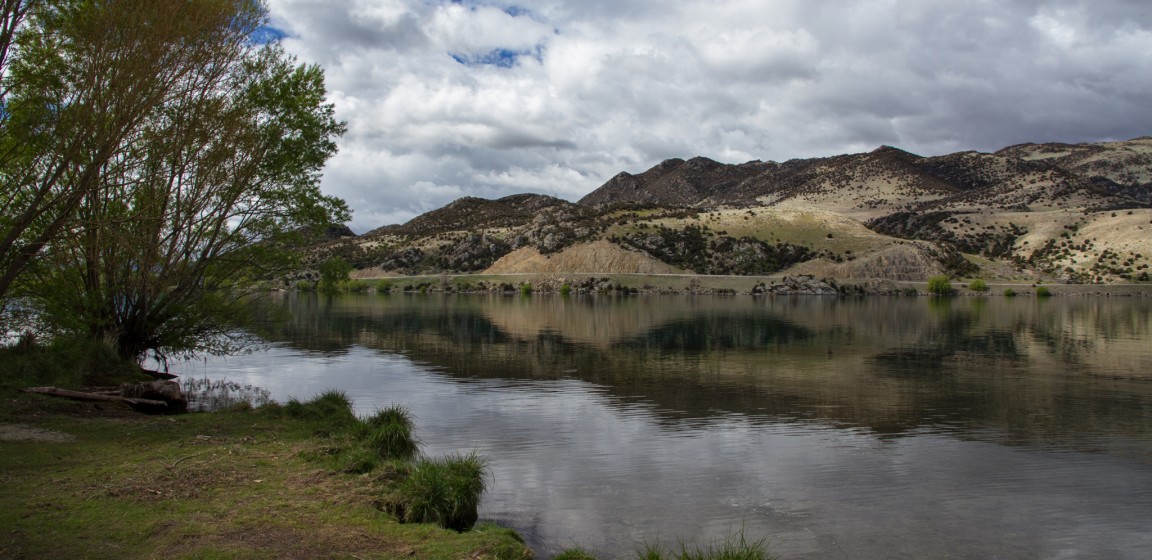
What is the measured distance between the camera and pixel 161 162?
1616 centimetres

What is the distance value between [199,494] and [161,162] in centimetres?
813

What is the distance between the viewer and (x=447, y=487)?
1269cm

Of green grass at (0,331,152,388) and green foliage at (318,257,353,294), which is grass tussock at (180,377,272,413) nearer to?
green grass at (0,331,152,388)

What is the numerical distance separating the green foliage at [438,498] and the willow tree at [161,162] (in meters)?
6.13

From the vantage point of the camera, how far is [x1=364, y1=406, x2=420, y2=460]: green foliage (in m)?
16.4

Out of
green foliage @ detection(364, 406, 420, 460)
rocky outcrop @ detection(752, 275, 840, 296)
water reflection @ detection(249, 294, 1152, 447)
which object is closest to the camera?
green foliage @ detection(364, 406, 420, 460)

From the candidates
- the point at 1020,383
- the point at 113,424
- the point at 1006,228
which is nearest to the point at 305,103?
the point at 113,424

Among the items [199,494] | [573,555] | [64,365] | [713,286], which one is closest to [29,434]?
[199,494]

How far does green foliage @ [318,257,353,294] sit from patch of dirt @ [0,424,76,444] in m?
12.7

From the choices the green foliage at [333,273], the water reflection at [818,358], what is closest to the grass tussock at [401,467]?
the green foliage at [333,273]

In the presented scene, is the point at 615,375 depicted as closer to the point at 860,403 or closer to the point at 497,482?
the point at 860,403

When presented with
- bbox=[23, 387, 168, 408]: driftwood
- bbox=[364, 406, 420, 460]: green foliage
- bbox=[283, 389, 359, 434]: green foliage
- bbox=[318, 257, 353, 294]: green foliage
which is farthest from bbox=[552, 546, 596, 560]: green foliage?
bbox=[318, 257, 353, 294]: green foliage

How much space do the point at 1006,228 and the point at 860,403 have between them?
16531 cm

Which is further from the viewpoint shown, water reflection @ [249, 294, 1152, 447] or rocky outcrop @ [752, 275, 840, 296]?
rocky outcrop @ [752, 275, 840, 296]
